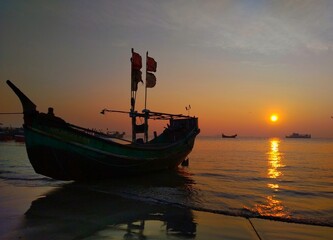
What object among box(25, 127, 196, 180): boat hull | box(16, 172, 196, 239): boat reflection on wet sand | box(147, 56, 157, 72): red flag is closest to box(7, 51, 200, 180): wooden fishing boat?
box(25, 127, 196, 180): boat hull

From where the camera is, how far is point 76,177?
13695 millimetres

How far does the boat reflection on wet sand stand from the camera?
264 inches

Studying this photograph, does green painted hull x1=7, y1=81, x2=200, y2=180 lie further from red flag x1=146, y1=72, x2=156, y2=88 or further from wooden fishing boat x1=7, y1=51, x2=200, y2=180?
red flag x1=146, y1=72, x2=156, y2=88

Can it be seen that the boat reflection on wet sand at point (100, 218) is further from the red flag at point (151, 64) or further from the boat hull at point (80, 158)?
the red flag at point (151, 64)

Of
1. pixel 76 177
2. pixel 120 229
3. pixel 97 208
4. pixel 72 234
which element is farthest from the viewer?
pixel 76 177

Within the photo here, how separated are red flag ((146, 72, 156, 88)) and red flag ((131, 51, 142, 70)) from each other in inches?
69.3

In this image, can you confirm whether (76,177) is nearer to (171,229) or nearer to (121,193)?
(121,193)

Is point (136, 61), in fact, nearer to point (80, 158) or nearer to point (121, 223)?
point (80, 158)

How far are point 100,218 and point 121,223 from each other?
73cm

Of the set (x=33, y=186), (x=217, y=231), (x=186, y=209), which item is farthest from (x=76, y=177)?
(x=217, y=231)

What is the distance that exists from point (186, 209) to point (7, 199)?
6.11 metres

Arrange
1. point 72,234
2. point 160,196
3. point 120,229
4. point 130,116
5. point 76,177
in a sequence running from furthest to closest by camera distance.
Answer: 1. point 130,116
2. point 76,177
3. point 160,196
4. point 120,229
5. point 72,234

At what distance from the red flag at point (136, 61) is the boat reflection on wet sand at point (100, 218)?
953cm

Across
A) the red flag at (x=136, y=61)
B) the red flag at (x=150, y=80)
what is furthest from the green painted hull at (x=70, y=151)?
the red flag at (x=150, y=80)
